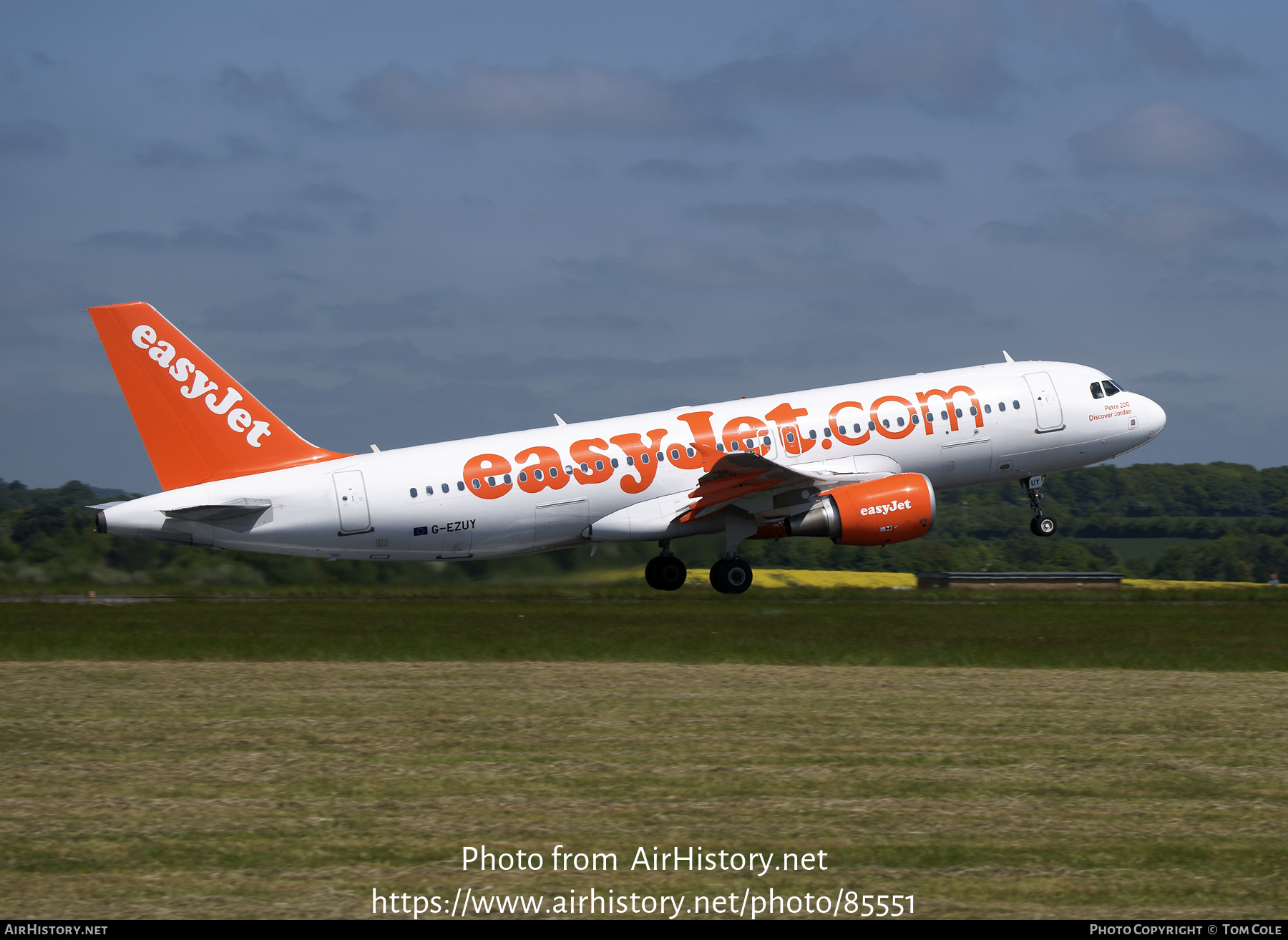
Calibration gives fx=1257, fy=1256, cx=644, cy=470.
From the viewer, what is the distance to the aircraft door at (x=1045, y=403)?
108 feet

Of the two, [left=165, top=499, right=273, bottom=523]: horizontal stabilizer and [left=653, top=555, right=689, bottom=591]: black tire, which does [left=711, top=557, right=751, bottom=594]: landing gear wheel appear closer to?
[left=653, top=555, right=689, bottom=591]: black tire

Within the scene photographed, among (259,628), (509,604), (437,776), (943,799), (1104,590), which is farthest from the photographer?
(1104,590)

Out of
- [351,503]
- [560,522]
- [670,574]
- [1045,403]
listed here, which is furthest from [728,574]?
[351,503]

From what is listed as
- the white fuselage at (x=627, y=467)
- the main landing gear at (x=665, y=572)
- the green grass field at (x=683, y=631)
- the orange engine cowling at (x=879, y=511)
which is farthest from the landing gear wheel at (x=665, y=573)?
the orange engine cowling at (x=879, y=511)

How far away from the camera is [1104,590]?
38.6m

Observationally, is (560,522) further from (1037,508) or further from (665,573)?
(1037,508)

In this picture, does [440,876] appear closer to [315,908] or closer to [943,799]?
[315,908]

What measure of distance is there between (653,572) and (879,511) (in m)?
6.65

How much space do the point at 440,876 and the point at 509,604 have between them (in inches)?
910

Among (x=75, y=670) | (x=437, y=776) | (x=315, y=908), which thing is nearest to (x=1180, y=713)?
(x=437, y=776)

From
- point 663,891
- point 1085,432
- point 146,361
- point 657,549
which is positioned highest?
point 146,361

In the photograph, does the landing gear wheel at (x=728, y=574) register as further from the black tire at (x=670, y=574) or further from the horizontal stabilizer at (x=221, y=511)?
the horizontal stabilizer at (x=221, y=511)

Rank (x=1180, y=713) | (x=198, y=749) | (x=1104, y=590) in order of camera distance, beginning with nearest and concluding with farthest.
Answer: (x=198, y=749), (x=1180, y=713), (x=1104, y=590)

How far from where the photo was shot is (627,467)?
30.8 metres
